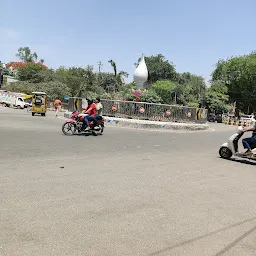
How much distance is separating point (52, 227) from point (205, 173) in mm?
4772

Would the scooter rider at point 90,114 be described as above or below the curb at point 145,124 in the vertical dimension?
above

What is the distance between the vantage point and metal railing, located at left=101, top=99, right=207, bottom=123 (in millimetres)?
22156

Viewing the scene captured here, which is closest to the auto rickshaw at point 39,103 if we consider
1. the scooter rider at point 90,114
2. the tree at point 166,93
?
the tree at point 166,93

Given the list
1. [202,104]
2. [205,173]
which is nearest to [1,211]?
[205,173]

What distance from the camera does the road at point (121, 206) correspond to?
366cm

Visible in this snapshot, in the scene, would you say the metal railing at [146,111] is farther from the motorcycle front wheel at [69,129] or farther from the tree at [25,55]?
the tree at [25,55]

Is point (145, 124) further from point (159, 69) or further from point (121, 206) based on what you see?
point (159, 69)

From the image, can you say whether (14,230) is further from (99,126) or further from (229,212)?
(99,126)

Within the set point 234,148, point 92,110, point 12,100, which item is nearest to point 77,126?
point 92,110

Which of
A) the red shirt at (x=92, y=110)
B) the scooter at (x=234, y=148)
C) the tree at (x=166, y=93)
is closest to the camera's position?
the scooter at (x=234, y=148)

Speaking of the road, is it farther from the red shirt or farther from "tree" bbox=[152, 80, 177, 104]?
"tree" bbox=[152, 80, 177, 104]

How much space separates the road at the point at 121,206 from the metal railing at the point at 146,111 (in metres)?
13.2

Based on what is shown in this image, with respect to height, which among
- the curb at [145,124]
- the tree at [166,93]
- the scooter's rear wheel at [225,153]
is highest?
the tree at [166,93]

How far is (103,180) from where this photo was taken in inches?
255
